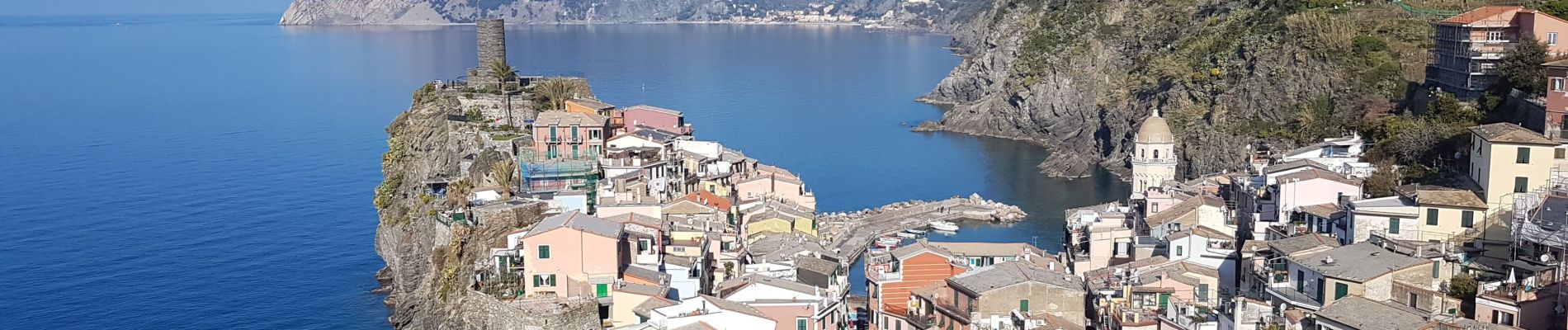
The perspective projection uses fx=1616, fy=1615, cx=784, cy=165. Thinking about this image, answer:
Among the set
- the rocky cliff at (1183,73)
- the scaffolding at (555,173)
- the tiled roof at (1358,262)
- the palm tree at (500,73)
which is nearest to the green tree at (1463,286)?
the tiled roof at (1358,262)

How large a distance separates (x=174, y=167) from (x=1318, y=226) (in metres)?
47.6

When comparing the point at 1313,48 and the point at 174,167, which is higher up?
the point at 1313,48

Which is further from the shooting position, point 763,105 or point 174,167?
point 763,105

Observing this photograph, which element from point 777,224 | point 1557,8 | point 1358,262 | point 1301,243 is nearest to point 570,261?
point 777,224

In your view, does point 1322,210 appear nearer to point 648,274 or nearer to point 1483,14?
point 1483,14

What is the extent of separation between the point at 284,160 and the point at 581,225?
134ft

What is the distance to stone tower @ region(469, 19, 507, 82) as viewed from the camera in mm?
44906

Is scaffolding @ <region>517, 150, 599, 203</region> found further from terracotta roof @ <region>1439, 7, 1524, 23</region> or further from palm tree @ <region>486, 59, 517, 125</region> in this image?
terracotta roof @ <region>1439, 7, 1524, 23</region>

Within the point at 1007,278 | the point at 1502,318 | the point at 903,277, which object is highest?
the point at 1502,318

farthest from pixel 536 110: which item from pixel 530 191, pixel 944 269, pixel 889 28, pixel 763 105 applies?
pixel 889 28

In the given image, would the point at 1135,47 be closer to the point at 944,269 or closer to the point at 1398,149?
the point at 1398,149

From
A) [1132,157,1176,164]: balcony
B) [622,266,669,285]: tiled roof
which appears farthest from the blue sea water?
[622,266,669,285]: tiled roof

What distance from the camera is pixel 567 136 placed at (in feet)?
120

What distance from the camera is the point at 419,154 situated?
38.8m
